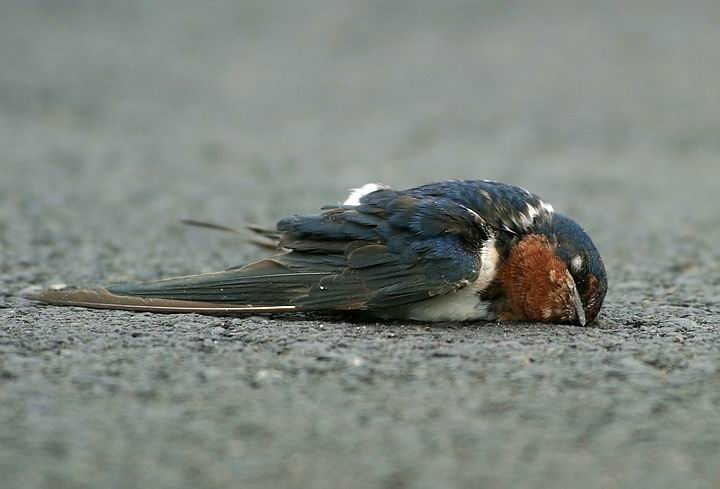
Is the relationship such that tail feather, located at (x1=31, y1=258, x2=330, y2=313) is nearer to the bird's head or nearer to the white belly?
the white belly

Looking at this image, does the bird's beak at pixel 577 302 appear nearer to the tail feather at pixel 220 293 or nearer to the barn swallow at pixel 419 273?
the barn swallow at pixel 419 273

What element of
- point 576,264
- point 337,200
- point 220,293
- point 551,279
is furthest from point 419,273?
point 337,200

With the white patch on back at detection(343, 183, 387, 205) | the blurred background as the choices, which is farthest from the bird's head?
the blurred background

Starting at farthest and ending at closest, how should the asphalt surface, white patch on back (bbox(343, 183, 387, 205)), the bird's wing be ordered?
white patch on back (bbox(343, 183, 387, 205)) → the bird's wing → the asphalt surface

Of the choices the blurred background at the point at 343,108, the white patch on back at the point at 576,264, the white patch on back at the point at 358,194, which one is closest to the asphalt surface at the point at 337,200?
the blurred background at the point at 343,108

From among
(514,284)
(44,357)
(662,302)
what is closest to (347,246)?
(514,284)

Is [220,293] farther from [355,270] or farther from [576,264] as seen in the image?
[576,264]
